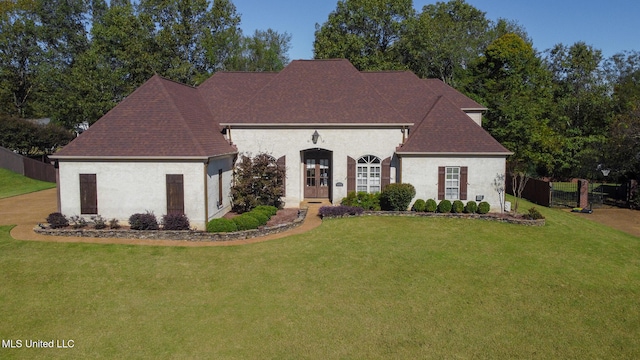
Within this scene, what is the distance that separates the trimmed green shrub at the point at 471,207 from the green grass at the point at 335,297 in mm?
3287

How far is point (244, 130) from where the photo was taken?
23125mm

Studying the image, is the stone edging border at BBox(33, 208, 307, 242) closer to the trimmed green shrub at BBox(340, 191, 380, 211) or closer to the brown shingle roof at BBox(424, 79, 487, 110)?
the trimmed green shrub at BBox(340, 191, 380, 211)

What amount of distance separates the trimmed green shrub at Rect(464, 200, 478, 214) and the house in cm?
76

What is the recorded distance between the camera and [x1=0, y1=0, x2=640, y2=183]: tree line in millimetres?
35319

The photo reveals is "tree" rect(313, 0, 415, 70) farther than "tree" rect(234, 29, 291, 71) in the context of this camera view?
No

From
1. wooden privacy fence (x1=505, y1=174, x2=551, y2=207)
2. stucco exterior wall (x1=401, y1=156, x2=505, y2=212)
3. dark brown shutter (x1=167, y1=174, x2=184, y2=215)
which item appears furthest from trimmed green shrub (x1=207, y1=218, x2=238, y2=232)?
wooden privacy fence (x1=505, y1=174, x2=551, y2=207)

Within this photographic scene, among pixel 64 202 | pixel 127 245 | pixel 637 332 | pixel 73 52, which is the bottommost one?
pixel 637 332

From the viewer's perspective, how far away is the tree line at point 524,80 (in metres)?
33.4

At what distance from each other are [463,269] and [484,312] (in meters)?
2.97

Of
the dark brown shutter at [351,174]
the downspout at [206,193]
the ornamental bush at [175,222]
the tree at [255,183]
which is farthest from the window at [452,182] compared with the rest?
the ornamental bush at [175,222]

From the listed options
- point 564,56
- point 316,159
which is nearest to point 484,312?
point 316,159

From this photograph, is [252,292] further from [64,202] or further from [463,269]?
[64,202]

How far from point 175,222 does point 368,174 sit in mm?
9979

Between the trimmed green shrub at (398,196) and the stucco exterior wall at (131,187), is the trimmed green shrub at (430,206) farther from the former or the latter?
the stucco exterior wall at (131,187)
